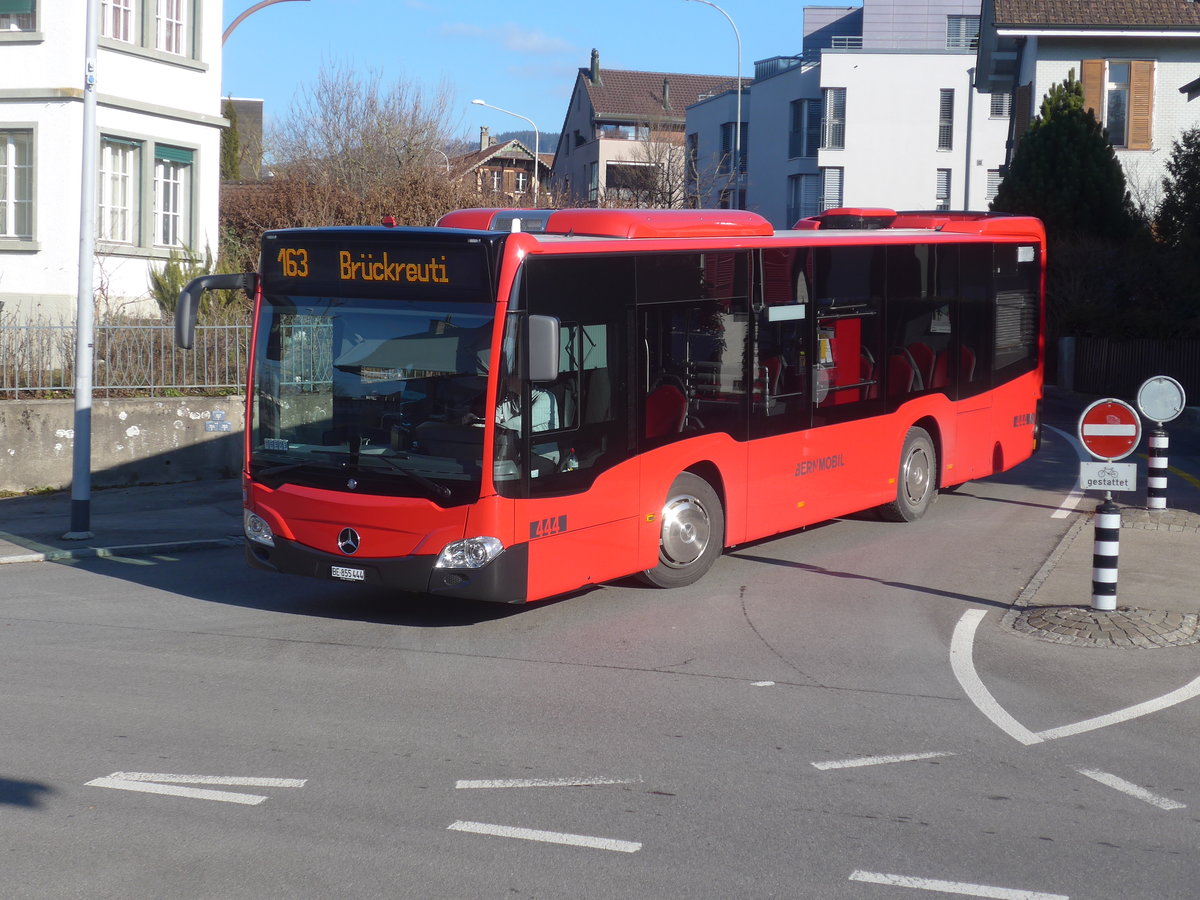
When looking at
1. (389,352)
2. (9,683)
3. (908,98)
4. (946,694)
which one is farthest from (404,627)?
(908,98)

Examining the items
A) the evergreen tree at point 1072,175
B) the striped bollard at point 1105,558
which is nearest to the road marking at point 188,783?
the striped bollard at point 1105,558

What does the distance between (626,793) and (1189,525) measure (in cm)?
962

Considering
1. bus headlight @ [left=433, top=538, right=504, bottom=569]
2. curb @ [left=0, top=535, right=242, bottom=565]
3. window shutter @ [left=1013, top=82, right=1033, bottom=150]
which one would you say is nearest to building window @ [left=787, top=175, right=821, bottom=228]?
window shutter @ [left=1013, top=82, right=1033, bottom=150]

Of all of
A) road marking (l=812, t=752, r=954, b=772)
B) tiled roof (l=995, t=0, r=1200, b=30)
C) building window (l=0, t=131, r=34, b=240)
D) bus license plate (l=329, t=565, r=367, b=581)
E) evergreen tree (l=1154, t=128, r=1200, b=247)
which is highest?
tiled roof (l=995, t=0, r=1200, b=30)

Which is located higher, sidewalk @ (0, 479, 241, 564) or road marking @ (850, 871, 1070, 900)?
sidewalk @ (0, 479, 241, 564)

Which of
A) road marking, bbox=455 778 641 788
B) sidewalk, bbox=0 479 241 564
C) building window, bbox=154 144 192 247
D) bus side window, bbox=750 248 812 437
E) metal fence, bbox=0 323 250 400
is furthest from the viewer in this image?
building window, bbox=154 144 192 247

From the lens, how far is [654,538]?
10445 mm

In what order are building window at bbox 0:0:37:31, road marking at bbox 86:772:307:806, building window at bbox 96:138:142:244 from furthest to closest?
building window at bbox 96:138:142:244 → building window at bbox 0:0:37:31 → road marking at bbox 86:772:307:806

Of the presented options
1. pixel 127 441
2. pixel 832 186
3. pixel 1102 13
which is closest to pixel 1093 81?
pixel 1102 13

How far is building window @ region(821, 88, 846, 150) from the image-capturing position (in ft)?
197

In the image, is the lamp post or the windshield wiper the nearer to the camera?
the windshield wiper

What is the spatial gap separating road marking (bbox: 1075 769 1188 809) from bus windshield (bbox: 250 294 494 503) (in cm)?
415

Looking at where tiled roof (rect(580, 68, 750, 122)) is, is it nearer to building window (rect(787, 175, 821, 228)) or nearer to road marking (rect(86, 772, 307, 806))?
building window (rect(787, 175, 821, 228))

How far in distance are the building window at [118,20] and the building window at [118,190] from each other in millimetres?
1566
